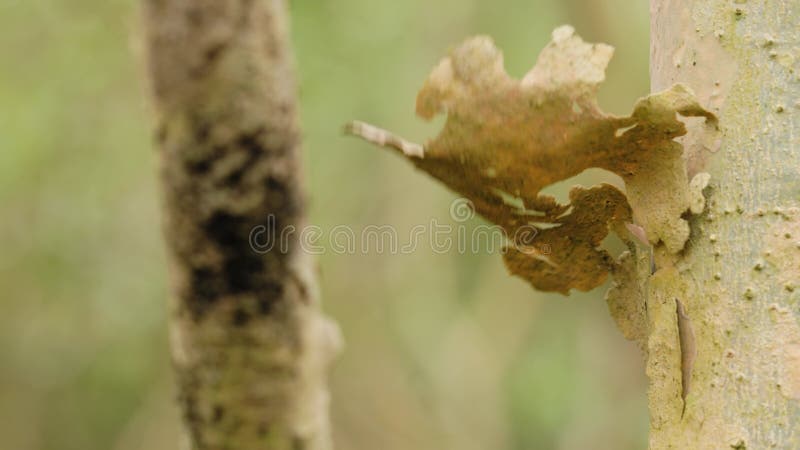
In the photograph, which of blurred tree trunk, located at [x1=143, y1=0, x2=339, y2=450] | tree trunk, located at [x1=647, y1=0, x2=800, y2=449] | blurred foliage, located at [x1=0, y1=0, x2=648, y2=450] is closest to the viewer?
blurred tree trunk, located at [x1=143, y1=0, x2=339, y2=450]

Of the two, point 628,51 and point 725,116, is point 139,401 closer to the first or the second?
point 628,51

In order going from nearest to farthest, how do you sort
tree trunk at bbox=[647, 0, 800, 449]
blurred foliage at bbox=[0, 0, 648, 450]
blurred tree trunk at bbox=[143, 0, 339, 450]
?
1. blurred tree trunk at bbox=[143, 0, 339, 450]
2. tree trunk at bbox=[647, 0, 800, 449]
3. blurred foliage at bbox=[0, 0, 648, 450]

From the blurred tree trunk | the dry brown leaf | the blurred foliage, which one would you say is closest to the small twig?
the dry brown leaf

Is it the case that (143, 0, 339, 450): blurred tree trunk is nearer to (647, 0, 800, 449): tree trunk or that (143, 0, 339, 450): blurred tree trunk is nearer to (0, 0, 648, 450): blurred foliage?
(647, 0, 800, 449): tree trunk

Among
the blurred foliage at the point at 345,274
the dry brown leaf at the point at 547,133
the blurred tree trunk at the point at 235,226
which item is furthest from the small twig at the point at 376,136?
the blurred foliage at the point at 345,274

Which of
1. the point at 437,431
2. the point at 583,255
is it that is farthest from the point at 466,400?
the point at 583,255

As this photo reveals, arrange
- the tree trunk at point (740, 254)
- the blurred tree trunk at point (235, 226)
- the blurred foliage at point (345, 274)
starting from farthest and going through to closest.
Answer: the blurred foliage at point (345, 274)
the tree trunk at point (740, 254)
the blurred tree trunk at point (235, 226)

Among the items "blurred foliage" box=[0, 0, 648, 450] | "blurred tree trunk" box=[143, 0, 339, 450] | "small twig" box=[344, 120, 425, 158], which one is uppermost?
"blurred foliage" box=[0, 0, 648, 450]

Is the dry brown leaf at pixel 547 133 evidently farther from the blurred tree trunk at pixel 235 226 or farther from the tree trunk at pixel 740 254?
the blurred tree trunk at pixel 235 226
